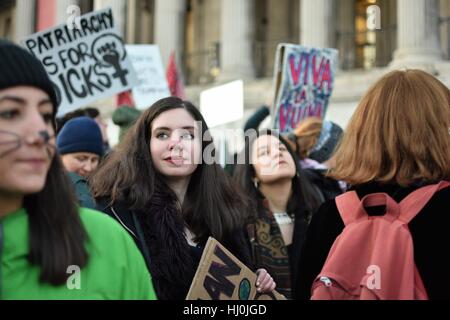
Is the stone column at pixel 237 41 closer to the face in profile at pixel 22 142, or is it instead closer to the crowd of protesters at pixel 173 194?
the crowd of protesters at pixel 173 194

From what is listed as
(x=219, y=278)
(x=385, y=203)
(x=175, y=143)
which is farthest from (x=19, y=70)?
(x=175, y=143)

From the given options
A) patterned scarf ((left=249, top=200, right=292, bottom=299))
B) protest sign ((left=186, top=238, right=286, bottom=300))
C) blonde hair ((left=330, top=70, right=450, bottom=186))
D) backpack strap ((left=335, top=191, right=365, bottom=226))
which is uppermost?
blonde hair ((left=330, top=70, right=450, bottom=186))

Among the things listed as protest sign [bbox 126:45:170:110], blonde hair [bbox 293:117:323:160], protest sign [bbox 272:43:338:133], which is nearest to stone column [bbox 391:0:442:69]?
protest sign [bbox 126:45:170:110]

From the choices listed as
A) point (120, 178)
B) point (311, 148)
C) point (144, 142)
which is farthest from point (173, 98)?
point (311, 148)

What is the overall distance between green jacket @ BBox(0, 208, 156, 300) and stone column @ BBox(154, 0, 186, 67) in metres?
24.3

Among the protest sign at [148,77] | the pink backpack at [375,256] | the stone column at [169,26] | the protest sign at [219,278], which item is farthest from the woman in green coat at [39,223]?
the stone column at [169,26]

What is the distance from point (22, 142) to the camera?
1.99m

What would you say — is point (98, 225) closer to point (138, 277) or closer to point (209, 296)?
point (138, 277)

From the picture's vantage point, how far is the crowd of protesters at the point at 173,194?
200 centimetres

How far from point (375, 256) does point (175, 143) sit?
142 centimetres

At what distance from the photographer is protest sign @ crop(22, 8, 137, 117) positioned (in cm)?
789

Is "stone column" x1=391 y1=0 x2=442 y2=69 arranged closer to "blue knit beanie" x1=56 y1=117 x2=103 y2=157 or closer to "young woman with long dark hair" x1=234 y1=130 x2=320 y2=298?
"young woman with long dark hair" x1=234 y1=130 x2=320 y2=298

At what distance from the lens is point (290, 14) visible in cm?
3019

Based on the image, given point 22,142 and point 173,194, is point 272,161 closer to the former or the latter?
point 173,194
